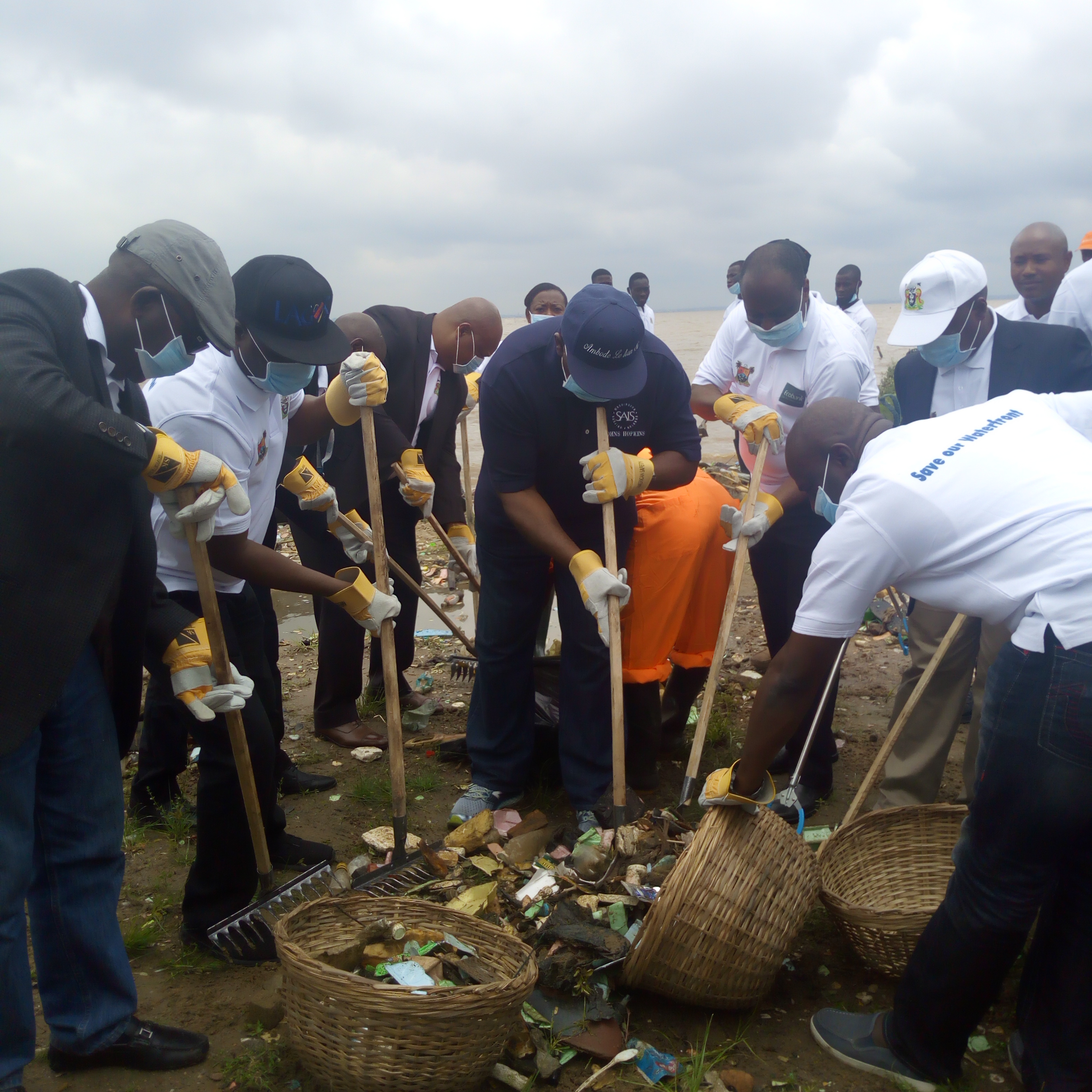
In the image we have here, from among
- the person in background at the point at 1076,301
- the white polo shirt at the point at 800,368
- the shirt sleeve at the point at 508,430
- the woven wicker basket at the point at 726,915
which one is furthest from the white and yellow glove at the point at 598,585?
the person in background at the point at 1076,301

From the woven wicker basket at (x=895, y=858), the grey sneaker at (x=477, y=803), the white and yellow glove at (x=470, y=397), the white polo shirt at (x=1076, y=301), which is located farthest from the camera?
the white and yellow glove at (x=470, y=397)

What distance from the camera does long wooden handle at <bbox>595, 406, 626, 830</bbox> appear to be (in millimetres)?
3312

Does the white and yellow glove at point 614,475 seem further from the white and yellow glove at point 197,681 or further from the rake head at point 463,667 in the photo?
the rake head at point 463,667

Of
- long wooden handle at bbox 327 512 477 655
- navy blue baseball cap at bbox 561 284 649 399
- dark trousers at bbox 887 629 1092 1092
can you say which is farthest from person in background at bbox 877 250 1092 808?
long wooden handle at bbox 327 512 477 655

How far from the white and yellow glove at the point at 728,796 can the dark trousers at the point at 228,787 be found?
145 centimetres

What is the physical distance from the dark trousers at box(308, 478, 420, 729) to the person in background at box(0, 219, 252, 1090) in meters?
1.76

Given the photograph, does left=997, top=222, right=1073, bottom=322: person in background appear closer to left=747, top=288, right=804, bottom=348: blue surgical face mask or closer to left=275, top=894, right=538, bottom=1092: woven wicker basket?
left=747, top=288, right=804, bottom=348: blue surgical face mask

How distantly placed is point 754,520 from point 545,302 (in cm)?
279

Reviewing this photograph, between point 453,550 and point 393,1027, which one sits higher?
point 453,550

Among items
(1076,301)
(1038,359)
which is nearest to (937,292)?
(1038,359)

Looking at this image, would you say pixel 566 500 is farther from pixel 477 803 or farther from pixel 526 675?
pixel 477 803

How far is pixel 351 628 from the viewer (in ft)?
14.4

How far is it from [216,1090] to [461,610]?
4.84 metres

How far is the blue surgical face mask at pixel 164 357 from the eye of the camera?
2.22 m
